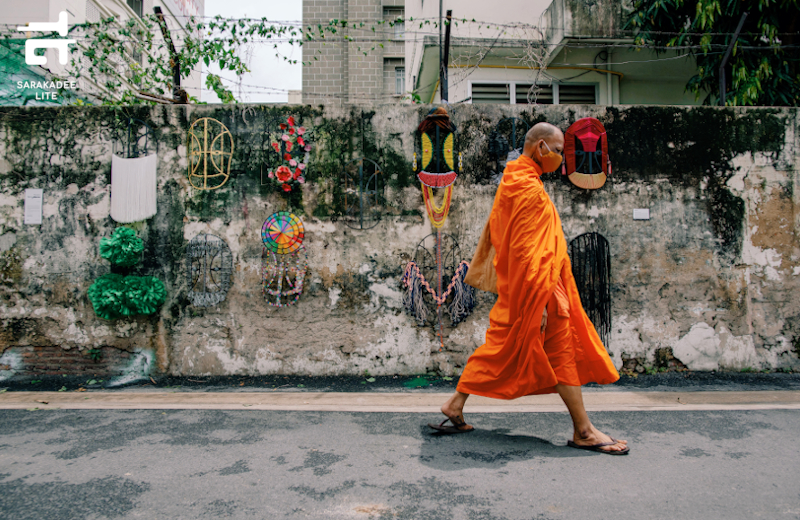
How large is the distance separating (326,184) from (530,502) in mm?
3309

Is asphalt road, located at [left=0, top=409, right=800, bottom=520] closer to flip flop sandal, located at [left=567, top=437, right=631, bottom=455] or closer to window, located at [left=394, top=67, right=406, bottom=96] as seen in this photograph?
flip flop sandal, located at [left=567, top=437, right=631, bottom=455]

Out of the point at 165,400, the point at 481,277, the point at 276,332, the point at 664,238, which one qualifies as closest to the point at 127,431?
the point at 165,400

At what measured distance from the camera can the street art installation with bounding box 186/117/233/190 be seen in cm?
456

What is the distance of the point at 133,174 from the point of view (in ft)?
14.8

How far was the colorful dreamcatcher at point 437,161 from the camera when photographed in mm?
4566

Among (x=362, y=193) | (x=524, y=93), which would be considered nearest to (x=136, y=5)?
(x=524, y=93)

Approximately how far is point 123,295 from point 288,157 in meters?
1.94

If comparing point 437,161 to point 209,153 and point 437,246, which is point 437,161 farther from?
point 209,153

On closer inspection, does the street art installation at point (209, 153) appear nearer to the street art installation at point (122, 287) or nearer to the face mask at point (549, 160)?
the street art installation at point (122, 287)

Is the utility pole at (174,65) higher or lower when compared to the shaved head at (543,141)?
higher

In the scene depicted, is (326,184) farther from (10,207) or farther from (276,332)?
(10,207)

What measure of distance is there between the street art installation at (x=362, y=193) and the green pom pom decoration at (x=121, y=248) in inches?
75.0

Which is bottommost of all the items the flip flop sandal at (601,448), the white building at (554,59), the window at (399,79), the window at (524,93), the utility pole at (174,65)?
the flip flop sandal at (601,448)
